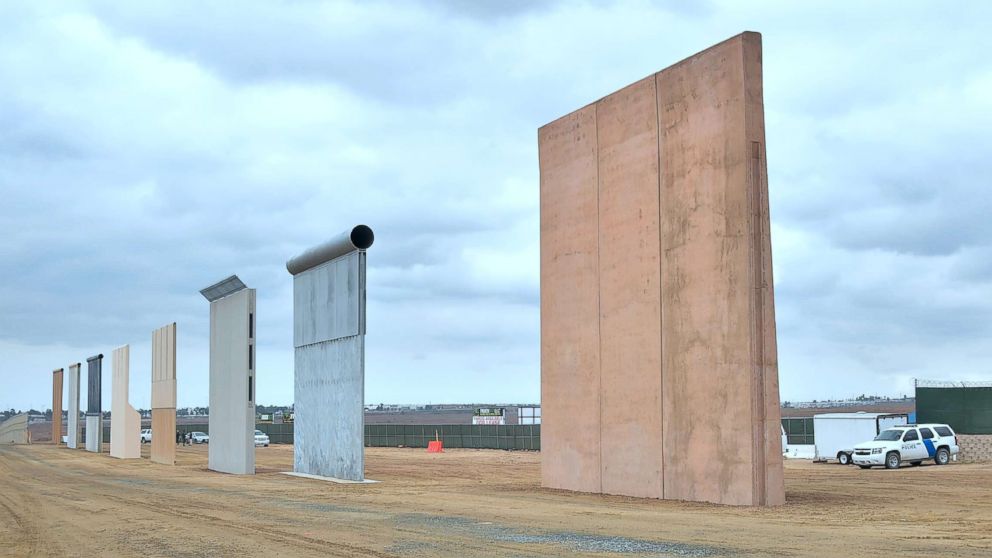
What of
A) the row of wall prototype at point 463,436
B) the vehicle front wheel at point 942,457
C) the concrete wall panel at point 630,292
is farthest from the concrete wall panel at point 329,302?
the row of wall prototype at point 463,436

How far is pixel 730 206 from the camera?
872 inches

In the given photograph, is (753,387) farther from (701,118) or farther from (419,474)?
(419,474)

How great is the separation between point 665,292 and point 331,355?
48.1ft

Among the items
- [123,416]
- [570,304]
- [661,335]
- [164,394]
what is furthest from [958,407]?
[123,416]

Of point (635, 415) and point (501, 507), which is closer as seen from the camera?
point (501, 507)

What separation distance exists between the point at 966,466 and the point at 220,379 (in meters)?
28.5

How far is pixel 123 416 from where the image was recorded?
63.4 m

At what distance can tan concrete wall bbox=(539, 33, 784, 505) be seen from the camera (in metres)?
21.7

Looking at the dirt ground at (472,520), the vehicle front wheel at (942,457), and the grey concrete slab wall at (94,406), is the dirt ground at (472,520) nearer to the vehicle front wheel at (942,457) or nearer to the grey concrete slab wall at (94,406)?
the vehicle front wheel at (942,457)

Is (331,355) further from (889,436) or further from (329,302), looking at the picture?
(889,436)

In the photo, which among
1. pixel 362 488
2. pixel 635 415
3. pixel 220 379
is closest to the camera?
pixel 635 415

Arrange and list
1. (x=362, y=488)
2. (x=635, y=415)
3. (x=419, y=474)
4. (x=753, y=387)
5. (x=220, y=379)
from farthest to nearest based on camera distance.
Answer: (x=220, y=379) < (x=419, y=474) < (x=362, y=488) < (x=635, y=415) < (x=753, y=387)

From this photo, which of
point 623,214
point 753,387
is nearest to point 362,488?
point 623,214

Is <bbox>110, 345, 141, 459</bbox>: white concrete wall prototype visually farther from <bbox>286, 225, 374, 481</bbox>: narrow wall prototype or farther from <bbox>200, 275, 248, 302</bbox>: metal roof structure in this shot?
<bbox>286, 225, 374, 481</bbox>: narrow wall prototype
